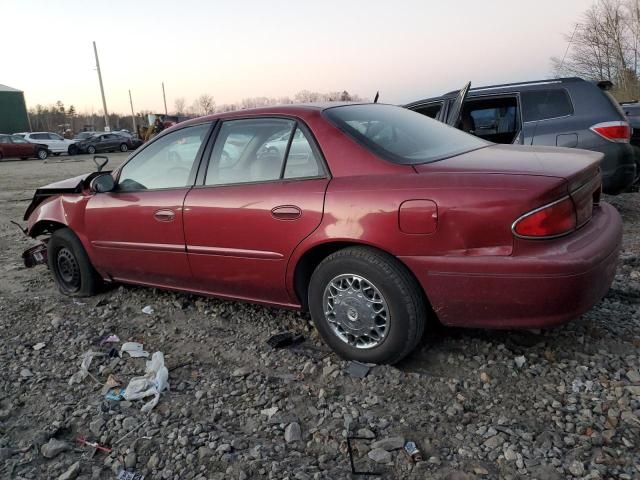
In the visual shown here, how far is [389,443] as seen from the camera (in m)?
2.29

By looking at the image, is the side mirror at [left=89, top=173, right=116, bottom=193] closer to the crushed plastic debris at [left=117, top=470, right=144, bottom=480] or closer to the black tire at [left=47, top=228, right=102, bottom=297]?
the black tire at [left=47, top=228, right=102, bottom=297]

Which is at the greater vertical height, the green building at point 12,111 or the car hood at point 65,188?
the green building at point 12,111

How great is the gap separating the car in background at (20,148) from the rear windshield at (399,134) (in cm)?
2861

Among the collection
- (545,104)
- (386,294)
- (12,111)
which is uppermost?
(12,111)

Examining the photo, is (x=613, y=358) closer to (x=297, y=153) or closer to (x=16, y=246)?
(x=297, y=153)

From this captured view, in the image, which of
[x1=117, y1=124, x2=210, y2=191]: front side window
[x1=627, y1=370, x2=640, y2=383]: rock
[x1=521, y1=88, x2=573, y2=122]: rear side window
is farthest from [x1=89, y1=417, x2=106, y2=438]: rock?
[x1=521, y1=88, x2=573, y2=122]: rear side window

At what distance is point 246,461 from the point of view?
7.34ft

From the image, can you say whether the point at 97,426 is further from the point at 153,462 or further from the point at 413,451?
the point at 413,451

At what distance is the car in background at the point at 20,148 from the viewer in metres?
26.6

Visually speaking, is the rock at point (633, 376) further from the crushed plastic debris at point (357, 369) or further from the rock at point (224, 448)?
the rock at point (224, 448)

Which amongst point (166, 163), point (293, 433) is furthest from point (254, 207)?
point (293, 433)

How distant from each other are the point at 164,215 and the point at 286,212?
109 cm

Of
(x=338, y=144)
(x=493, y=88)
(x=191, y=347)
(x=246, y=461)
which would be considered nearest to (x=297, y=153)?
(x=338, y=144)

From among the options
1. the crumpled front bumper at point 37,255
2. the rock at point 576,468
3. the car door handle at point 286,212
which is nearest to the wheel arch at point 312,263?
the car door handle at point 286,212
